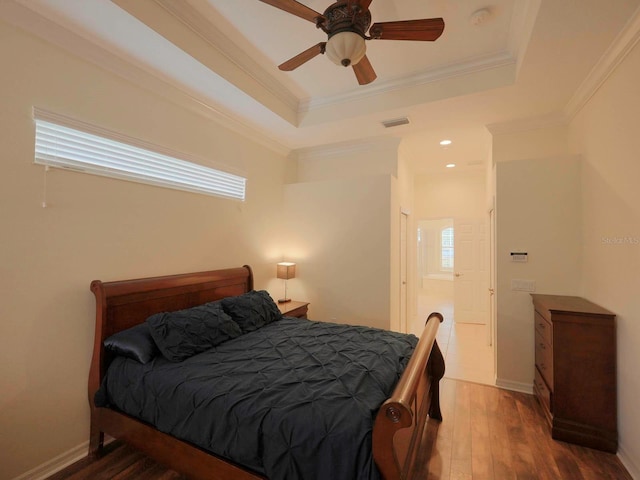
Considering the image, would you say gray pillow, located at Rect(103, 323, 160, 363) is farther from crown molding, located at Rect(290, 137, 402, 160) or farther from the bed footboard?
crown molding, located at Rect(290, 137, 402, 160)

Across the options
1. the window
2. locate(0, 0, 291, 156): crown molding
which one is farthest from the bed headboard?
the window

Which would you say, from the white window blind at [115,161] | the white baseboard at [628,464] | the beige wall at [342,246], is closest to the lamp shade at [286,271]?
Answer: the beige wall at [342,246]

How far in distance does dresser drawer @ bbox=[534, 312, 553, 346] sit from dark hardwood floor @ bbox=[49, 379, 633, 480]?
2.33 feet

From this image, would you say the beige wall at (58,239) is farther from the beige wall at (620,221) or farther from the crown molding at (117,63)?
the beige wall at (620,221)

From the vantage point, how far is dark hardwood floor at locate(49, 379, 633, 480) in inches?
75.4

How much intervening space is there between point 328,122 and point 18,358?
3.35 meters

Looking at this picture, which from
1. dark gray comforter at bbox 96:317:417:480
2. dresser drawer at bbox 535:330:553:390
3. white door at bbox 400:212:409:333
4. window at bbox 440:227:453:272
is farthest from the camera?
window at bbox 440:227:453:272

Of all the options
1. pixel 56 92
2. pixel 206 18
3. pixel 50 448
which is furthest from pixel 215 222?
pixel 50 448

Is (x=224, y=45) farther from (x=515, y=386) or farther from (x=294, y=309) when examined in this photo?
(x=515, y=386)

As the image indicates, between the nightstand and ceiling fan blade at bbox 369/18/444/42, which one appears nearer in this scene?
ceiling fan blade at bbox 369/18/444/42

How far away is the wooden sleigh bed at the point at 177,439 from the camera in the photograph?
125 cm

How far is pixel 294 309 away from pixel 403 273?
1.88 meters

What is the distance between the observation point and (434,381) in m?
2.50

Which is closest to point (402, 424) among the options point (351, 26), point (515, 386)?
point (351, 26)
